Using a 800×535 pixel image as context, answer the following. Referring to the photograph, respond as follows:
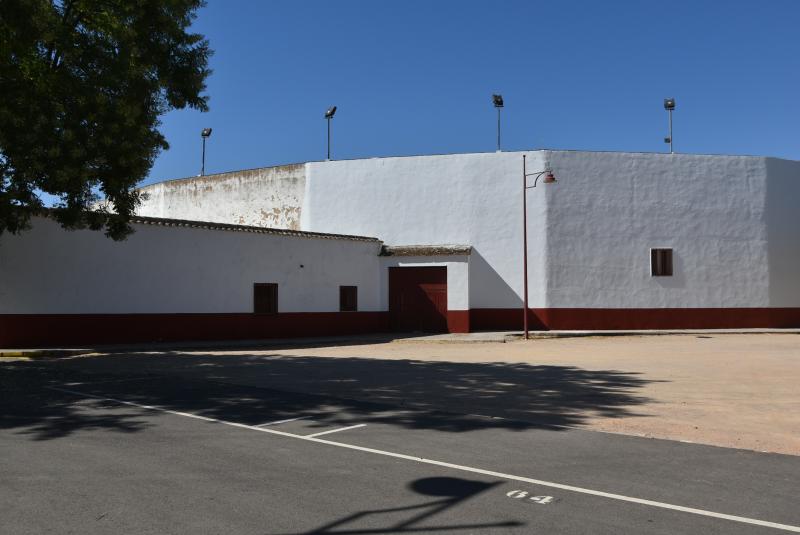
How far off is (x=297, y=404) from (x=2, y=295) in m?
12.5

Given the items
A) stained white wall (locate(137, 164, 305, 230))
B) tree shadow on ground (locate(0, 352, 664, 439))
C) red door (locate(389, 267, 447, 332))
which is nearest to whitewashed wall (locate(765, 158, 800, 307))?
red door (locate(389, 267, 447, 332))

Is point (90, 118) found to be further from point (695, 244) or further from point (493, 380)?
point (695, 244)

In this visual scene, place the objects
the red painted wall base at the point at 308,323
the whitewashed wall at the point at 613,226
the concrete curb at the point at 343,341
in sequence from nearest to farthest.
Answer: the concrete curb at the point at 343,341 → the red painted wall base at the point at 308,323 → the whitewashed wall at the point at 613,226

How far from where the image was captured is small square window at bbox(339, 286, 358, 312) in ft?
89.2

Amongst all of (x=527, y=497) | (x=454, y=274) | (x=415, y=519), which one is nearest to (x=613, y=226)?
(x=454, y=274)

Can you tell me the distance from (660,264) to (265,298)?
1569cm

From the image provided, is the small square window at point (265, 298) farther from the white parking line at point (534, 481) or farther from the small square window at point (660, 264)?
the white parking line at point (534, 481)

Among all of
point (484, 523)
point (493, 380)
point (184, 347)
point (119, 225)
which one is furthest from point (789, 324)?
point (484, 523)

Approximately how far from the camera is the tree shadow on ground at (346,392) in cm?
888

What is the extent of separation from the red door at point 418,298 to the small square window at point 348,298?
5.67ft

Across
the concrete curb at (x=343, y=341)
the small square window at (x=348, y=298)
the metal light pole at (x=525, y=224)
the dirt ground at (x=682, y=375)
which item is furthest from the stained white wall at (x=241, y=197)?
the dirt ground at (x=682, y=375)

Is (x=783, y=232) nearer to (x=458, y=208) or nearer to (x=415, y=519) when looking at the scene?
(x=458, y=208)

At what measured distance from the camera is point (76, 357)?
17812 mm

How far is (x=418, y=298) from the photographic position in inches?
1100
